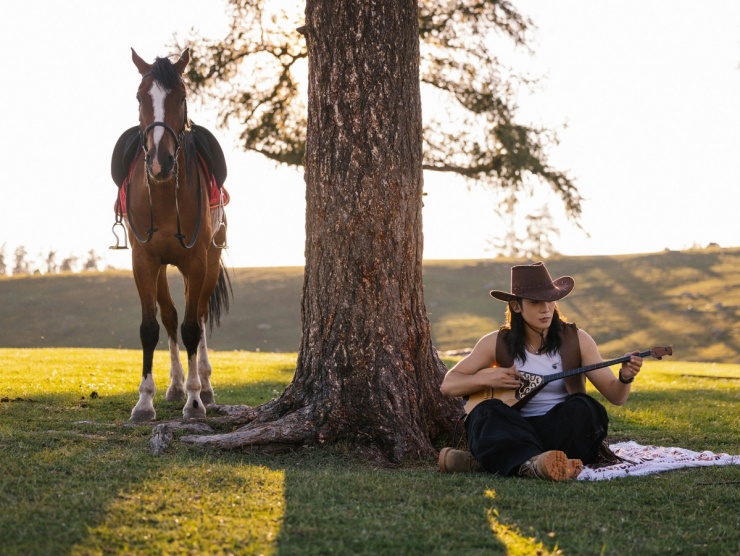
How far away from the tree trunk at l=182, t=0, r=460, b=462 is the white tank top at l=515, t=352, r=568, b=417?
108 centimetres

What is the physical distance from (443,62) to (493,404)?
13.9 meters

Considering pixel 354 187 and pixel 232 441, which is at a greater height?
pixel 354 187

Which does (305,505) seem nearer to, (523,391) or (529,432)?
(529,432)

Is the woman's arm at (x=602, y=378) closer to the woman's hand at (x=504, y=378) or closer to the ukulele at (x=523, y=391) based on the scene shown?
the ukulele at (x=523, y=391)

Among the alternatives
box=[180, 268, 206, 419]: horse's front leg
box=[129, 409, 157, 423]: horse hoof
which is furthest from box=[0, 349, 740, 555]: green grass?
box=[180, 268, 206, 419]: horse's front leg

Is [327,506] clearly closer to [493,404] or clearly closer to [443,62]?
[493,404]

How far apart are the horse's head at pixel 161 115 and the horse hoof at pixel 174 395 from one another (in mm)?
3169

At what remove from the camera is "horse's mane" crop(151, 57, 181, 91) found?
7.92m

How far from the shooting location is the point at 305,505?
491cm

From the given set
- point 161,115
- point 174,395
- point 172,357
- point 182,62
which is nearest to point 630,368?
point 161,115

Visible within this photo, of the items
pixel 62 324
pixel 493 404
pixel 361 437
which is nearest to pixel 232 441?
pixel 361 437

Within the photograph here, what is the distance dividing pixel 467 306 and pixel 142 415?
61.3 m

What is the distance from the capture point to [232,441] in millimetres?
6871

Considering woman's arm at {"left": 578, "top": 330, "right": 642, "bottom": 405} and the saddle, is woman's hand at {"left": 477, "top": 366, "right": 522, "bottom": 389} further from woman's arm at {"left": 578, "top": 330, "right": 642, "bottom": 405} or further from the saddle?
the saddle
